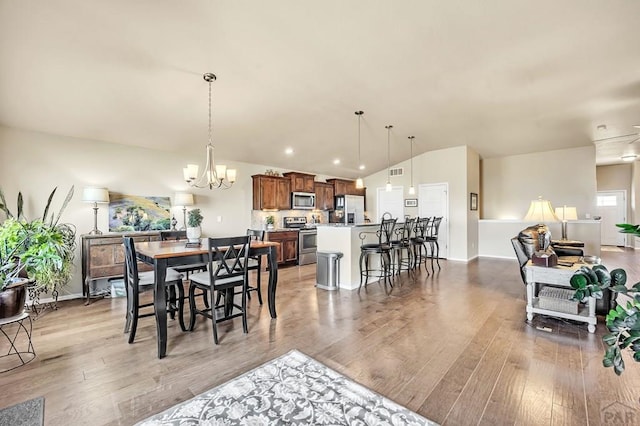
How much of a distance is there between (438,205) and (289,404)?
266 inches

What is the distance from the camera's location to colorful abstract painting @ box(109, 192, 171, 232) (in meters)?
4.82

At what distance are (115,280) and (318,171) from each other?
5263mm

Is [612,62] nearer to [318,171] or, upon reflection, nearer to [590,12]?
[590,12]

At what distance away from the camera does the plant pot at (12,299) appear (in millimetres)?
2309

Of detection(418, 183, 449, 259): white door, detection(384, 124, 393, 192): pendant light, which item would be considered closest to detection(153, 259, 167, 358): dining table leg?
detection(384, 124, 393, 192): pendant light

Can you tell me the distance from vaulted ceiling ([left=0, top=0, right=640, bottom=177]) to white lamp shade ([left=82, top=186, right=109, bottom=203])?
89 centimetres

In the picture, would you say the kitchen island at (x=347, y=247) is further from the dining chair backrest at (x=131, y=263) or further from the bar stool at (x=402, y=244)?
the dining chair backrest at (x=131, y=263)

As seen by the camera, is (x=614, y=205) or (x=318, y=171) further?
(x=614, y=205)

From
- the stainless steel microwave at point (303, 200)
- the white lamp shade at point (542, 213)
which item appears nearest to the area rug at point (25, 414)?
the stainless steel microwave at point (303, 200)

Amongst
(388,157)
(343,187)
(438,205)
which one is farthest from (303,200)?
(438,205)

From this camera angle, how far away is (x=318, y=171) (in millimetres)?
8023

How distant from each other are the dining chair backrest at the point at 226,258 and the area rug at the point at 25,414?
1365 millimetres

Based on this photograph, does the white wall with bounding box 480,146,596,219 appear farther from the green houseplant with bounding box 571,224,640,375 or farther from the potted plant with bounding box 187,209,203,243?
the potted plant with bounding box 187,209,203,243

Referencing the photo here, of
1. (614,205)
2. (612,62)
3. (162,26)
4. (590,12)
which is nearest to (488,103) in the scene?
(612,62)
